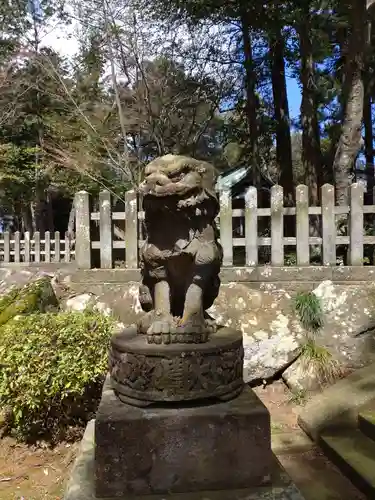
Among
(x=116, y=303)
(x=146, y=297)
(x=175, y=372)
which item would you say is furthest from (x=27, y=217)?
(x=175, y=372)

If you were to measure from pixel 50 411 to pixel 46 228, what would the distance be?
18.5 m

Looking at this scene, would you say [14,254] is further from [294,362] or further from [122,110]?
[294,362]

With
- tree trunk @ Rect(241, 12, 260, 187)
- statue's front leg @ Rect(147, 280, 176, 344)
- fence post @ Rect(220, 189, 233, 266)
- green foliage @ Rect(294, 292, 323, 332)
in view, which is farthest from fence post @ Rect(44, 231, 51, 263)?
statue's front leg @ Rect(147, 280, 176, 344)

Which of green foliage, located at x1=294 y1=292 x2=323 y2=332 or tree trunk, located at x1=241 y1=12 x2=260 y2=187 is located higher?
tree trunk, located at x1=241 y1=12 x2=260 y2=187

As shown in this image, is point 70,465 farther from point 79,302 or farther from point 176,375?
point 176,375

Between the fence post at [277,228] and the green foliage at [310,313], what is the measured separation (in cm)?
62

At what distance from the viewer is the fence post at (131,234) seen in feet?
19.3

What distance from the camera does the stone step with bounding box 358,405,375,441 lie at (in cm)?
386

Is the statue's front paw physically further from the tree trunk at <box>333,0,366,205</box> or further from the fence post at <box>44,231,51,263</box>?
the fence post at <box>44,231,51,263</box>

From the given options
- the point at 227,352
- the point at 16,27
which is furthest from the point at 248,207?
the point at 16,27

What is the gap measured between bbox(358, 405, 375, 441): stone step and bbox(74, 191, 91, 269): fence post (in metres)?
3.68

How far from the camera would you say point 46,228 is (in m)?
21.7

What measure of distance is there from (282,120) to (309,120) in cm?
154

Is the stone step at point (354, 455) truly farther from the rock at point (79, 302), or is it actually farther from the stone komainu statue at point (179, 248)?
the rock at point (79, 302)
